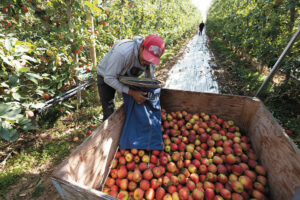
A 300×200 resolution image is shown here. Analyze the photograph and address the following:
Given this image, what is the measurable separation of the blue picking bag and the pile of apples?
0.09m

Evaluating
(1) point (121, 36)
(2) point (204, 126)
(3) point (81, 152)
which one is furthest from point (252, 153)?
(1) point (121, 36)

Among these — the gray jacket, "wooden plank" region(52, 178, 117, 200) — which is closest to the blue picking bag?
the gray jacket

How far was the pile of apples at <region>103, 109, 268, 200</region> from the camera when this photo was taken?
138 centimetres

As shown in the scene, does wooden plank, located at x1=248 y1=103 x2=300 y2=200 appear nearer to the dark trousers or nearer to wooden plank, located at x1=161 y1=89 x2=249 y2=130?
wooden plank, located at x1=161 y1=89 x2=249 y2=130

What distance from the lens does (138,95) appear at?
64.4 inches

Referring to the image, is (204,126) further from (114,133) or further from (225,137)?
(114,133)

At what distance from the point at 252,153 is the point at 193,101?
0.95 metres

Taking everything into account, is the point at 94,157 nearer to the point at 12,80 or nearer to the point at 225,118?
the point at 12,80

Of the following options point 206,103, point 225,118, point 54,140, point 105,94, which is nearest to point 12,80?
point 105,94

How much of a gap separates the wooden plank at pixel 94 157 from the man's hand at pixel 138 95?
0.27 metres

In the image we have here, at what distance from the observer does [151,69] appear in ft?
6.79

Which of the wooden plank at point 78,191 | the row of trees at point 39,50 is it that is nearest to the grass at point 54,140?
the row of trees at point 39,50

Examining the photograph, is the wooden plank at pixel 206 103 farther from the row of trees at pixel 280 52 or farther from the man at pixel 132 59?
the row of trees at pixel 280 52

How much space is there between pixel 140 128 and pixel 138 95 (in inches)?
15.4
